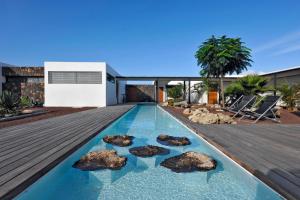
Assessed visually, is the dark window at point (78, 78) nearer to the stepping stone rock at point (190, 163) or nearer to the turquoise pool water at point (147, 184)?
the turquoise pool water at point (147, 184)

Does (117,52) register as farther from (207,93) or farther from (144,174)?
(144,174)

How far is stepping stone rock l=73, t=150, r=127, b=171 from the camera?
4023 mm

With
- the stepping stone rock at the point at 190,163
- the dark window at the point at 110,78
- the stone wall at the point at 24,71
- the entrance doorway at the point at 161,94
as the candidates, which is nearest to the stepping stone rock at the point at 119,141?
the stepping stone rock at the point at 190,163

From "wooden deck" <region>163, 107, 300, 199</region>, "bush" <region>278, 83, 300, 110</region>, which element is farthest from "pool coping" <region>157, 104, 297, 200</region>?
"bush" <region>278, 83, 300, 110</region>

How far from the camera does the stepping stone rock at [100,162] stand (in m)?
4.02

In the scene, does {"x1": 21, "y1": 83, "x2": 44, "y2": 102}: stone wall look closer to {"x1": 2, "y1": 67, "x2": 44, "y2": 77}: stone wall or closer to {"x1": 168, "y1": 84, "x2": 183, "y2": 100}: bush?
{"x1": 2, "y1": 67, "x2": 44, "y2": 77}: stone wall

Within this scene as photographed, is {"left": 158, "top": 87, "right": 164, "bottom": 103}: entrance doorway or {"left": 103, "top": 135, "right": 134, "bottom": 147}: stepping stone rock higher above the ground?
{"left": 158, "top": 87, "right": 164, "bottom": 103}: entrance doorway

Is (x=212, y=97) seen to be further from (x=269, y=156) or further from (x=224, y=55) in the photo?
(x=269, y=156)

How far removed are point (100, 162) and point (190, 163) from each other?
165 centimetres

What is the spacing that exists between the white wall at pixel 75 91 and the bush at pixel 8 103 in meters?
10.1

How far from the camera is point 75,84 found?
73.3ft

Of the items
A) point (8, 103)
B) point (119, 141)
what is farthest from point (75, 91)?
point (119, 141)

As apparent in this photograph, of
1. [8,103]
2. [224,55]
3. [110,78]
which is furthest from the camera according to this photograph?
[110,78]

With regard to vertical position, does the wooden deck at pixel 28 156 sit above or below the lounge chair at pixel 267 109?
below
